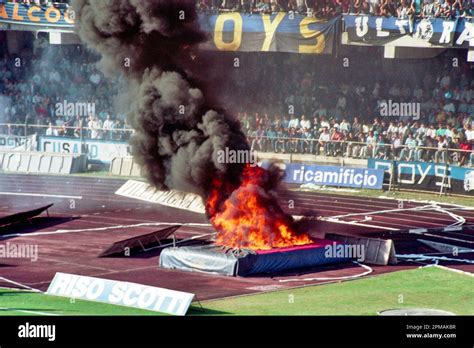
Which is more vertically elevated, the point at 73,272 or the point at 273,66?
the point at 273,66

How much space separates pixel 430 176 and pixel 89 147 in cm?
1696

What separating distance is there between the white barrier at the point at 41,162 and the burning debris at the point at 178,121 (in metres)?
18.6

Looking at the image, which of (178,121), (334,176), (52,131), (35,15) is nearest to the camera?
(178,121)

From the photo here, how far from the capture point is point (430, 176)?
4238 centimetres

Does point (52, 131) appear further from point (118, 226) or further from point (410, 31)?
point (410, 31)

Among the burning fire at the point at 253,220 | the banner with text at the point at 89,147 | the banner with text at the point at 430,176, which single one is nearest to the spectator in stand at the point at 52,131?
the banner with text at the point at 89,147

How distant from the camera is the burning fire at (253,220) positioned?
92.3ft

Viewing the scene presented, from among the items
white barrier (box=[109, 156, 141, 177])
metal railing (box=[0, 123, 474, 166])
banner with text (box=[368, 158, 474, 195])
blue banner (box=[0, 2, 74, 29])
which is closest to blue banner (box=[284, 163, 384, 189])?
banner with text (box=[368, 158, 474, 195])

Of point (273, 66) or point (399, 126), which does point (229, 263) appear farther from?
point (273, 66)

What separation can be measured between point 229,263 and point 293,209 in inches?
349

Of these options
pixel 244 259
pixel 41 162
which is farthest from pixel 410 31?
pixel 244 259

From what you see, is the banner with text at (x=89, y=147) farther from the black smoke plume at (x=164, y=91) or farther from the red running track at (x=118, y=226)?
the black smoke plume at (x=164, y=91)

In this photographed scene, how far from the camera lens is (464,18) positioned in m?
44.0
